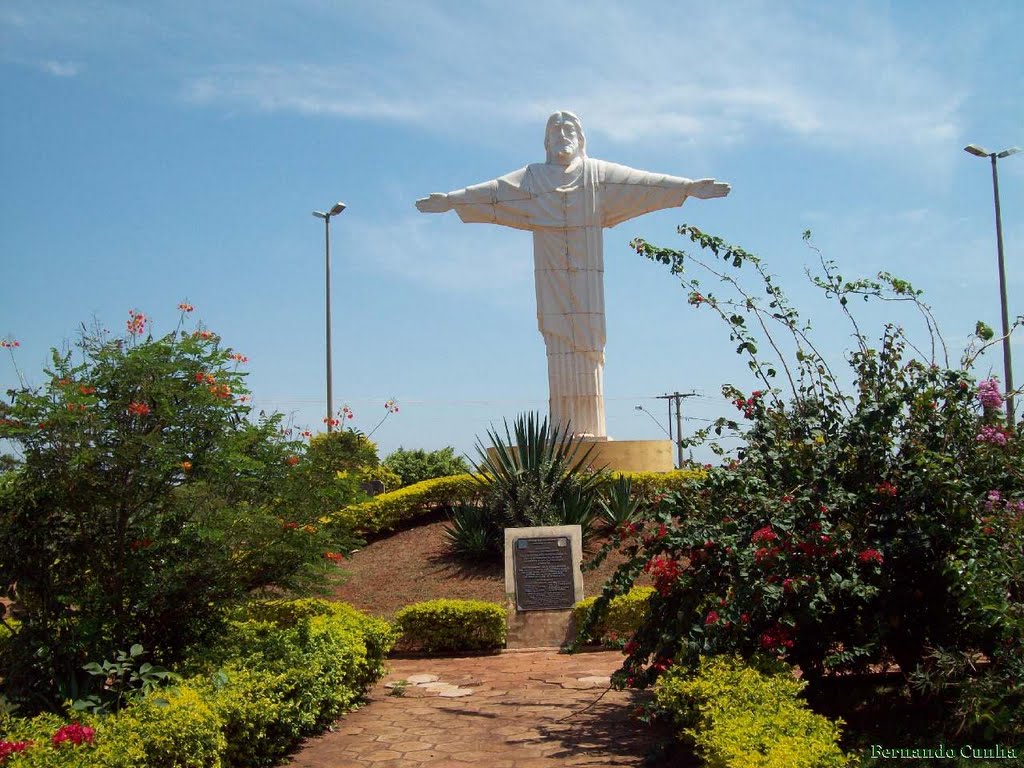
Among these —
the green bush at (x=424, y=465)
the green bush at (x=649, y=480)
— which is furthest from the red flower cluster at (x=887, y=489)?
the green bush at (x=424, y=465)

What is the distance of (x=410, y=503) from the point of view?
13.8 meters

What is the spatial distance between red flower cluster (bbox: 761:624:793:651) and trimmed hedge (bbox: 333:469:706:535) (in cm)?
723

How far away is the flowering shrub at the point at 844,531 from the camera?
16.6 ft

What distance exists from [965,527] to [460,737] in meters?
2.96

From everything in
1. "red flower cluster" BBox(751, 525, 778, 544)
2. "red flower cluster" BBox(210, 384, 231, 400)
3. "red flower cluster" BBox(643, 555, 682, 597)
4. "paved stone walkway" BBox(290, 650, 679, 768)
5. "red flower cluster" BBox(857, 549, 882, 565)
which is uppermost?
"red flower cluster" BBox(210, 384, 231, 400)

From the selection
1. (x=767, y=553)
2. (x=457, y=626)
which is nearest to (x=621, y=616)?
(x=457, y=626)

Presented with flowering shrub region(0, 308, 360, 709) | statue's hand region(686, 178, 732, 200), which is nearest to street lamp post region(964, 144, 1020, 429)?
statue's hand region(686, 178, 732, 200)

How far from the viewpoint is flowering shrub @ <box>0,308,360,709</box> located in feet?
17.6

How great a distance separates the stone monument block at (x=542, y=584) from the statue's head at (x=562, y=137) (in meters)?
5.62

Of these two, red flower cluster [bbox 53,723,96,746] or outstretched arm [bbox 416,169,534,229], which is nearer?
red flower cluster [bbox 53,723,96,746]

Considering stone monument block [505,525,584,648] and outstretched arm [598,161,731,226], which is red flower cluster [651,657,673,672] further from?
outstretched arm [598,161,731,226]

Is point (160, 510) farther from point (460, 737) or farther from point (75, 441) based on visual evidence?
point (460, 737)

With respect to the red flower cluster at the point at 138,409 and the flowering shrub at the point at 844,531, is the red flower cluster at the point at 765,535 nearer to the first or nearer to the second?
the flowering shrub at the point at 844,531

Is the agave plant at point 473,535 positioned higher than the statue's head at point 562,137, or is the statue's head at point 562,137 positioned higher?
the statue's head at point 562,137
